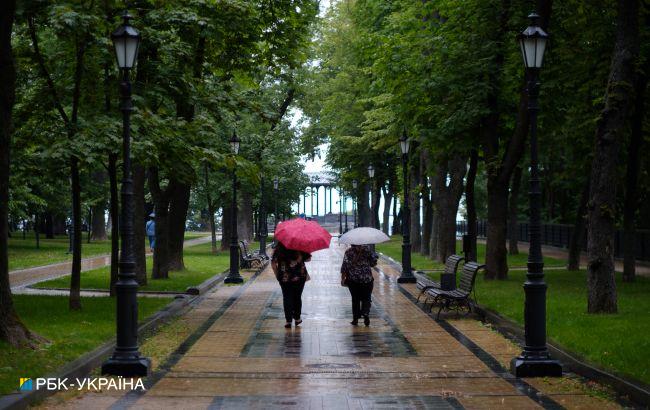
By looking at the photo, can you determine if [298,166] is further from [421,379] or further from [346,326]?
[421,379]

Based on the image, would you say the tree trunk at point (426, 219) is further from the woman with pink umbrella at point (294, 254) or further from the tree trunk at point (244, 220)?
the woman with pink umbrella at point (294, 254)

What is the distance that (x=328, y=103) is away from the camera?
158ft

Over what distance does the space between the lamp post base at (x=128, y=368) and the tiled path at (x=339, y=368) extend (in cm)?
24

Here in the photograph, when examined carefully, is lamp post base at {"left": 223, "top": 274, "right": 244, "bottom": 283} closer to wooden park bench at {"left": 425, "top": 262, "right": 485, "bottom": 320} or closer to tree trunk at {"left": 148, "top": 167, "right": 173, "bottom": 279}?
tree trunk at {"left": 148, "top": 167, "right": 173, "bottom": 279}

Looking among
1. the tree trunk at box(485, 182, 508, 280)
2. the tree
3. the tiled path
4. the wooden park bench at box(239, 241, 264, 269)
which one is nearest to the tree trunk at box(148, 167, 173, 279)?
the wooden park bench at box(239, 241, 264, 269)

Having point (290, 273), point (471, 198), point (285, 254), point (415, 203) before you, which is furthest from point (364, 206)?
point (290, 273)

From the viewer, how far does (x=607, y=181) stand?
651 inches

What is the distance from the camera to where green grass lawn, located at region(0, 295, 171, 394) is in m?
10.5

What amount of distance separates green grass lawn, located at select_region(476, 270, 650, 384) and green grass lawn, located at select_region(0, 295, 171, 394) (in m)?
6.63

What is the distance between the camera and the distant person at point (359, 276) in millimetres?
16094

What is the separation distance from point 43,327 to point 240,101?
25.3 ft

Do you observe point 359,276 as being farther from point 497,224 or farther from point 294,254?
point 497,224

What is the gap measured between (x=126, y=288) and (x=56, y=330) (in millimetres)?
3199

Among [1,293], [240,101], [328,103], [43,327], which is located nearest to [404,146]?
[240,101]
